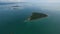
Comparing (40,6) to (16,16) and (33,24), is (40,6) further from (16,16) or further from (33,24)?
(16,16)

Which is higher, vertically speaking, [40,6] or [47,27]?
[40,6]

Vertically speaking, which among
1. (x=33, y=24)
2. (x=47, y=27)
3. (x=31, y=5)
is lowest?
(x=47, y=27)

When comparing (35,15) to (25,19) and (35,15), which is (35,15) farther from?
(25,19)

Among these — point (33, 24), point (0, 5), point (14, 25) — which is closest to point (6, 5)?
point (0, 5)

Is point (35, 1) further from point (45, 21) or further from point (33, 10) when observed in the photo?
point (45, 21)

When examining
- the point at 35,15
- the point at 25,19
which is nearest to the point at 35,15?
the point at 35,15

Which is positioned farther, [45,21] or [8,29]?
[45,21]
